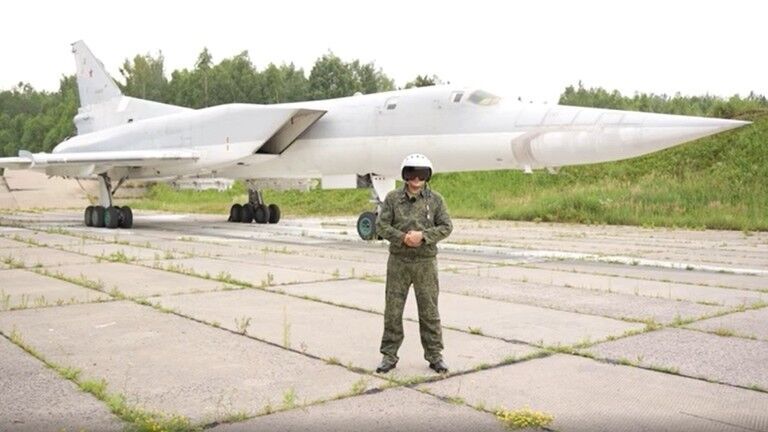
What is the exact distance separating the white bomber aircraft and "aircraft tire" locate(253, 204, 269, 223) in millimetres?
26

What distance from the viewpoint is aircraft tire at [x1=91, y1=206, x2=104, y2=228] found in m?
17.3

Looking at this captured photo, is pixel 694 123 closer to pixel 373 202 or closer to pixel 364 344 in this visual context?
pixel 373 202

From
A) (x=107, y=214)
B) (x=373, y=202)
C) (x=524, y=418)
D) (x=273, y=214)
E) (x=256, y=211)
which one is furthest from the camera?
(x=256, y=211)

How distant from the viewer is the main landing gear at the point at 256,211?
62.8ft

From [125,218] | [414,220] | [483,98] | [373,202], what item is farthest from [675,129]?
[125,218]

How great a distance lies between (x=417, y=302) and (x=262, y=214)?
15.2m

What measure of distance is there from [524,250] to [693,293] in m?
4.63

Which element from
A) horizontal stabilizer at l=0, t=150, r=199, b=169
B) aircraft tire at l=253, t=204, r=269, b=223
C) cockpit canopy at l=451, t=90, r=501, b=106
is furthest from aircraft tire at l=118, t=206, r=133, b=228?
cockpit canopy at l=451, t=90, r=501, b=106

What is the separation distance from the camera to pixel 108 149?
18734 millimetres

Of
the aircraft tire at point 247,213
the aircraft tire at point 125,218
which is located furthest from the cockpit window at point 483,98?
the aircraft tire at point 125,218

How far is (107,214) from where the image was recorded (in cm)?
1725

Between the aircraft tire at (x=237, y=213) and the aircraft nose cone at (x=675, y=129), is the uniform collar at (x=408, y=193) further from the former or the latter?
the aircraft tire at (x=237, y=213)

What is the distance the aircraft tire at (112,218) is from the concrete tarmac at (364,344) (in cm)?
688

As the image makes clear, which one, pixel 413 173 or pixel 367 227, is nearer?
pixel 413 173
